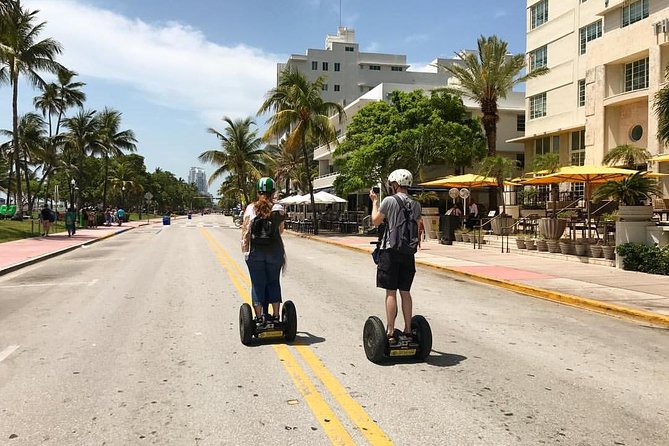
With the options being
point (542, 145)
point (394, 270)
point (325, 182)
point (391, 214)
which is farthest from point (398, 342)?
point (325, 182)

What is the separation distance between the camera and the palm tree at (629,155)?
2522cm

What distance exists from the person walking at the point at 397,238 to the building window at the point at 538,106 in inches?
1398

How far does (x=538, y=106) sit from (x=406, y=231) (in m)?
36.5

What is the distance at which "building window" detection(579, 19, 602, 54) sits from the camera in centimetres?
3416

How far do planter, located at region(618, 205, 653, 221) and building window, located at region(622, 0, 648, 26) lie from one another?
1925 cm

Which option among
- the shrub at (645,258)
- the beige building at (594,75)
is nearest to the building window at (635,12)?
the beige building at (594,75)

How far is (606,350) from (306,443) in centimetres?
455

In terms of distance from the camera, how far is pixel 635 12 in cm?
2984

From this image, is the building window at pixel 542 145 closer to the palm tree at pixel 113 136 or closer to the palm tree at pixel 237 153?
the palm tree at pixel 237 153

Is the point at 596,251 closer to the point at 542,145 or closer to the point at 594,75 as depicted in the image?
the point at 594,75

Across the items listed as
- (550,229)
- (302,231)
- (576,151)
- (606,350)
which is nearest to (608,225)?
(550,229)

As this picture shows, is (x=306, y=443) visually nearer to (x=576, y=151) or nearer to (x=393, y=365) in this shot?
(x=393, y=365)

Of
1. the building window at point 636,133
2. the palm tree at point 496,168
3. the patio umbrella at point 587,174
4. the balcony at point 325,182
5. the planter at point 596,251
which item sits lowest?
the planter at point 596,251

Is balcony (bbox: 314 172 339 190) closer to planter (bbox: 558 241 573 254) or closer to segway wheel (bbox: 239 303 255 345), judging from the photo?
planter (bbox: 558 241 573 254)
